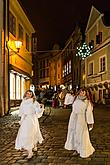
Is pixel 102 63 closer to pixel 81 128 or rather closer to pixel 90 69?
pixel 90 69

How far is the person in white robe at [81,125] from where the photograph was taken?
27.7ft

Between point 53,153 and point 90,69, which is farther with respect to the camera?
point 90,69

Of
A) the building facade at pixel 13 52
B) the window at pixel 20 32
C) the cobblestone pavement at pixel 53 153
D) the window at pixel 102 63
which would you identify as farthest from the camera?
the window at pixel 102 63

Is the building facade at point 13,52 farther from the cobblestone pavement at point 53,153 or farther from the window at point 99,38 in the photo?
the cobblestone pavement at point 53,153

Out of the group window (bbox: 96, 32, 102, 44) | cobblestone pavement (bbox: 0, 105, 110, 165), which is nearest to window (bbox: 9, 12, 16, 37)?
cobblestone pavement (bbox: 0, 105, 110, 165)

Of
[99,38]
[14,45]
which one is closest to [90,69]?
[99,38]

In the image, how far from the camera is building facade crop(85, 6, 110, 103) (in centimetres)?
3962

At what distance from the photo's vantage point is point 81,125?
28.2 feet

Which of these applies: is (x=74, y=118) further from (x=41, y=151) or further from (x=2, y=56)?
(x=2, y=56)

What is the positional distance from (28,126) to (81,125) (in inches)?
48.8

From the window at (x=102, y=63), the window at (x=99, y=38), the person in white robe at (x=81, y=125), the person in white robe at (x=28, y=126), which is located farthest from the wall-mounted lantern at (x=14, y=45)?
the window at (x=99, y=38)

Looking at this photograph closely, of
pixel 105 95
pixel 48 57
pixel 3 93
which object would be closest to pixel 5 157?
pixel 3 93

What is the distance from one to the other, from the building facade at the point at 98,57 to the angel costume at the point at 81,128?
99.0ft

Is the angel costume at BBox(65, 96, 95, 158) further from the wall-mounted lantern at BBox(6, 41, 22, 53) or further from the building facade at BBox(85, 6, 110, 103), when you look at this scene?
the building facade at BBox(85, 6, 110, 103)
